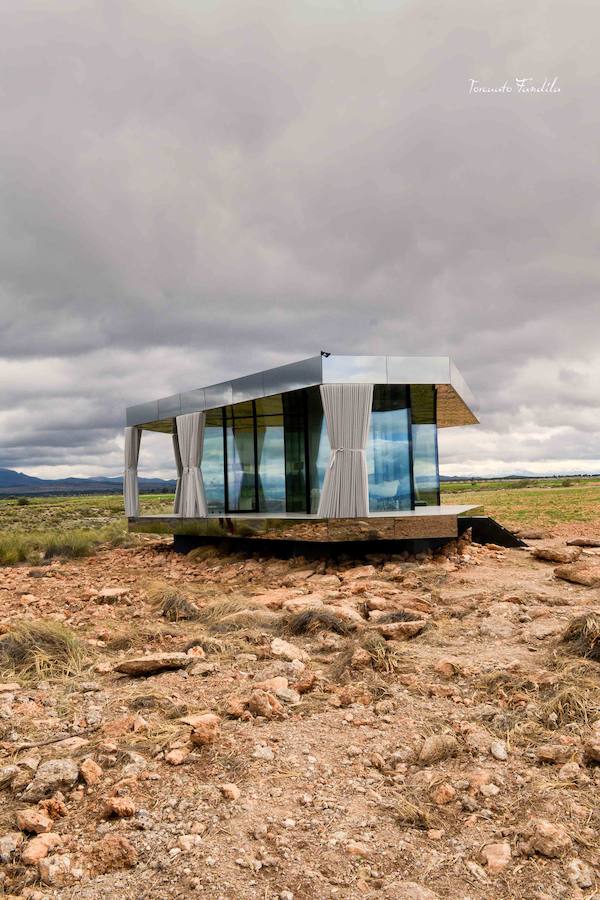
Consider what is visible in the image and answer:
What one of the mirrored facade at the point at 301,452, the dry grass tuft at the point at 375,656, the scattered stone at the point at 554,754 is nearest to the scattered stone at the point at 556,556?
the mirrored facade at the point at 301,452

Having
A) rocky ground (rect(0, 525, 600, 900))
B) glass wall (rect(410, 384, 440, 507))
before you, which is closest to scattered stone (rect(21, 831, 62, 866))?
rocky ground (rect(0, 525, 600, 900))

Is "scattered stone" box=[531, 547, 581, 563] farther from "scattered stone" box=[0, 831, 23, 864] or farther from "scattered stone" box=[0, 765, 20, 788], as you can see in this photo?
"scattered stone" box=[0, 831, 23, 864]

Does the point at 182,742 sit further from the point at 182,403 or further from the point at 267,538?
the point at 182,403

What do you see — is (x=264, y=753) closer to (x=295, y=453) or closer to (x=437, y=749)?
(x=437, y=749)

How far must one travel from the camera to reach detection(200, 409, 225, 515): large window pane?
17312 mm

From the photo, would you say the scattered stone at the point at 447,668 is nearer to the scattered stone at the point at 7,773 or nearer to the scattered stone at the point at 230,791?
the scattered stone at the point at 230,791

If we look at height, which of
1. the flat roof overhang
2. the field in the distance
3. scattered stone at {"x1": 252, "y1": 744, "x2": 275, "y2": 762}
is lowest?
the field in the distance

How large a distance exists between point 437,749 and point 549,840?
1.02 m

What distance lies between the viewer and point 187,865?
9.76 feet

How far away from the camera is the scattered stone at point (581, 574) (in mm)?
9336

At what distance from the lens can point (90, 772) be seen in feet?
12.4

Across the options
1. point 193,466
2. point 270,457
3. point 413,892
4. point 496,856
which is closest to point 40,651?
point 413,892

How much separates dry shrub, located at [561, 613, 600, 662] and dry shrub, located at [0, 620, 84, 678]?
443cm

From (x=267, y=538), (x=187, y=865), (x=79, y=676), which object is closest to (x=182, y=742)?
(x=187, y=865)
